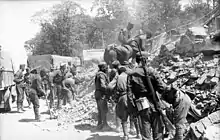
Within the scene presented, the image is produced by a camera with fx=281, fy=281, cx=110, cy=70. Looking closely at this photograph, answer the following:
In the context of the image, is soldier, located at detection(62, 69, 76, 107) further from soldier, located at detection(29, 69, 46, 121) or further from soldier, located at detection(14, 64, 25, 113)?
soldier, located at detection(29, 69, 46, 121)

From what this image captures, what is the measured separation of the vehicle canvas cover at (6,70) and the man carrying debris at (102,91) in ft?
15.7

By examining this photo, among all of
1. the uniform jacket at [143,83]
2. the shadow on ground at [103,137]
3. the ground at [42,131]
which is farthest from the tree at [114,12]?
the uniform jacket at [143,83]

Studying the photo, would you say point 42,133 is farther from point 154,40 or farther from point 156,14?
point 156,14

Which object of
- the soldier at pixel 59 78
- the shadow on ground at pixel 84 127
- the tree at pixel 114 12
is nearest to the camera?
the shadow on ground at pixel 84 127

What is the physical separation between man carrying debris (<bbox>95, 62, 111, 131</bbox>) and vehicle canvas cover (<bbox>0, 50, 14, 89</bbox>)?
480 centimetres

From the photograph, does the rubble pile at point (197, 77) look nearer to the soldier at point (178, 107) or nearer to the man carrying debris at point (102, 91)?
the soldier at point (178, 107)

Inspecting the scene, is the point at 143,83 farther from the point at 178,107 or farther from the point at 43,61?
the point at 43,61

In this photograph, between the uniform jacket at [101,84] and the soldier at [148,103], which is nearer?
the soldier at [148,103]

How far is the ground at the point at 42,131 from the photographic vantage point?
7.17 m

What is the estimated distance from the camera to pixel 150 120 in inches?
191

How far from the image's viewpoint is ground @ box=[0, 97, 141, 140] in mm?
7167

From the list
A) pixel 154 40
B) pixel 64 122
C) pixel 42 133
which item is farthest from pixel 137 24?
pixel 42 133

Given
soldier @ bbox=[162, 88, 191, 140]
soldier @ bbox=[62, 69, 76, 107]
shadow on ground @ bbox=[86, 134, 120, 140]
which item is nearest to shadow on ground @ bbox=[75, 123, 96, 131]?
shadow on ground @ bbox=[86, 134, 120, 140]

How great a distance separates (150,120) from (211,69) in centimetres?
398
